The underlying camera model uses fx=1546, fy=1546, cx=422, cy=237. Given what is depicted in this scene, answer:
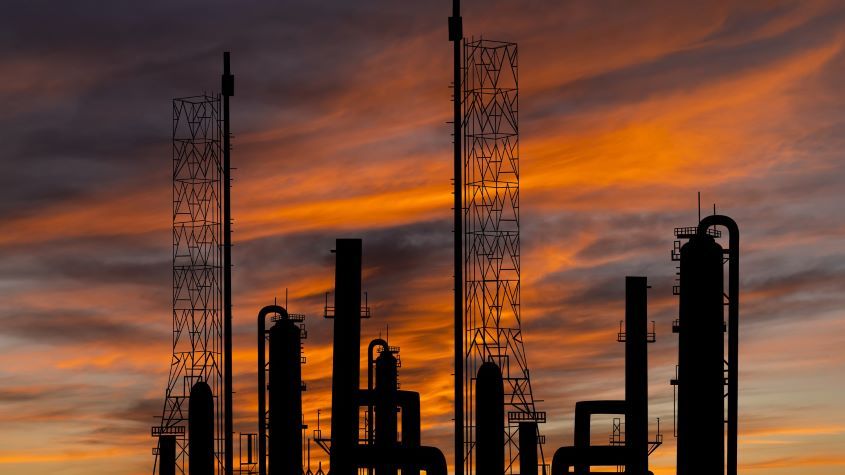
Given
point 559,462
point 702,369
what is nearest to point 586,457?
point 559,462

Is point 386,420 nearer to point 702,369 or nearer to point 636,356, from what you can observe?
point 636,356

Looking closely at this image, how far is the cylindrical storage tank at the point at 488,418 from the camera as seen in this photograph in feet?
207

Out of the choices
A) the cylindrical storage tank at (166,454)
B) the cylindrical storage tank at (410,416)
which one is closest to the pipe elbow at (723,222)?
the cylindrical storage tank at (410,416)

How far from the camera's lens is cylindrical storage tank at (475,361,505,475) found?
63219mm

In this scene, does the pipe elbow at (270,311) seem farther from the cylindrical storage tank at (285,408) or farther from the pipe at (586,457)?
the pipe at (586,457)

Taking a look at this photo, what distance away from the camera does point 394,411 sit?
80.7 m

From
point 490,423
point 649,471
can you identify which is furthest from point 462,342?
point 649,471

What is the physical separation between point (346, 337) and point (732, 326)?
59.5ft

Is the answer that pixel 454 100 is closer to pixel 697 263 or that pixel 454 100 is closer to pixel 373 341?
pixel 697 263

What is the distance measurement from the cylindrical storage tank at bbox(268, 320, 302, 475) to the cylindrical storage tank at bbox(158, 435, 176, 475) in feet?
28.7

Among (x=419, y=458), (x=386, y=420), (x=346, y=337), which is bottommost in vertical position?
(x=419, y=458)

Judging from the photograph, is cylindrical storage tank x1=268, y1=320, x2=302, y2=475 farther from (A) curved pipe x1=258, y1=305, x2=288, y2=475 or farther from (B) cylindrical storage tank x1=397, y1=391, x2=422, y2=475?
(B) cylindrical storage tank x1=397, y1=391, x2=422, y2=475

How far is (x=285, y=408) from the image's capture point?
73.5 meters

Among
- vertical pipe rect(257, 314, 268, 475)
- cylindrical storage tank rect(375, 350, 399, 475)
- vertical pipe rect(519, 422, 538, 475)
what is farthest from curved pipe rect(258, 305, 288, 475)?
vertical pipe rect(519, 422, 538, 475)
